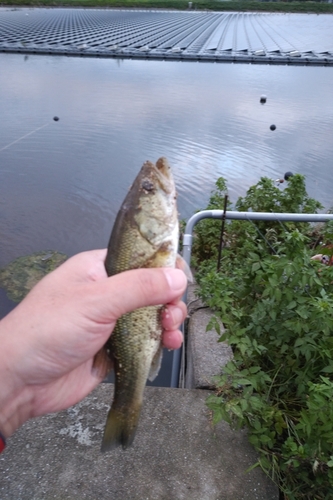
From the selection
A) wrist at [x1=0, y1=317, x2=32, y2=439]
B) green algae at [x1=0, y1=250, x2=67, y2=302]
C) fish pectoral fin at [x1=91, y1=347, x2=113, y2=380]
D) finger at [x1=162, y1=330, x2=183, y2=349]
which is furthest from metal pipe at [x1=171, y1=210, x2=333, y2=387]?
green algae at [x1=0, y1=250, x2=67, y2=302]

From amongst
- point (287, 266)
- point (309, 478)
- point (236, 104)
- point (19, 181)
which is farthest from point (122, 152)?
point (309, 478)

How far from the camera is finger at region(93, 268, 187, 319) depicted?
164cm

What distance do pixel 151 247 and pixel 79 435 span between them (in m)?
1.38

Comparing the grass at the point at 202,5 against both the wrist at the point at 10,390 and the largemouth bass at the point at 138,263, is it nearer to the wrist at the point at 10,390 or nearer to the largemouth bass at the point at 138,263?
the largemouth bass at the point at 138,263

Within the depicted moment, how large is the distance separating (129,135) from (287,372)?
682 centimetres

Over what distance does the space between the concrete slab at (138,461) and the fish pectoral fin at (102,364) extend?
2.11ft

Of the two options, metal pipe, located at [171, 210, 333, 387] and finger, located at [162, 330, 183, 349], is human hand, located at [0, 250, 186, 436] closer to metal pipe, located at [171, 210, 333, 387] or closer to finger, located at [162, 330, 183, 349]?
finger, located at [162, 330, 183, 349]

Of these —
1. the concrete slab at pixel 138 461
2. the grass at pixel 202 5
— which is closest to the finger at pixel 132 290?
the concrete slab at pixel 138 461

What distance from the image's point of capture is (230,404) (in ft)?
6.74

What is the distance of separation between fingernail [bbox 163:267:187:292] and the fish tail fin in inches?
25.2

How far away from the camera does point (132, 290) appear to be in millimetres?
1635

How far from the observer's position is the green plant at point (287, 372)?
1935mm

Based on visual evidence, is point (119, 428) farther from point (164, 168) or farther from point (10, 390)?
point (164, 168)

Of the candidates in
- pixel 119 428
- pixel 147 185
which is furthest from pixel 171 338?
pixel 147 185
